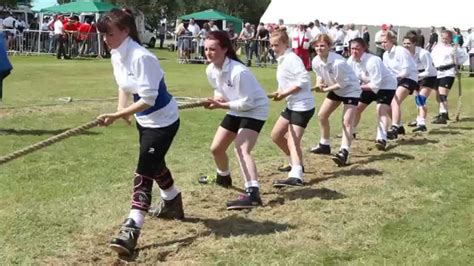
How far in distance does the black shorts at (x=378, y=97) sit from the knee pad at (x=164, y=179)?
16.8ft

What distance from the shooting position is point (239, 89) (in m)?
6.56

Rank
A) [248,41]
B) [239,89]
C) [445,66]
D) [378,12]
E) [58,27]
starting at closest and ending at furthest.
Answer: [239,89], [445,66], [58,27], [248,41], [378,12]

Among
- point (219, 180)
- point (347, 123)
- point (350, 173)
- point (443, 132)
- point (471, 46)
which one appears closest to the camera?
point (219, 180)

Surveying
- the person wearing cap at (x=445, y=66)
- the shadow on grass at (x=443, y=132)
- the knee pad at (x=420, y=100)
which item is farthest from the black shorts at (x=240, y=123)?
the person wearing cap at (x=445, y=66)

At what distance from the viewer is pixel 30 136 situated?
35.3ft

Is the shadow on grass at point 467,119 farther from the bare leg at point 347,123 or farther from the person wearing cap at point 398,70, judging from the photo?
the bare leg at point 347,123

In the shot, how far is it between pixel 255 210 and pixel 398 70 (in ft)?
19.7

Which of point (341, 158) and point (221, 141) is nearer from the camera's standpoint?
point (221, 141)

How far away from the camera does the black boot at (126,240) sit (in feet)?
17.2

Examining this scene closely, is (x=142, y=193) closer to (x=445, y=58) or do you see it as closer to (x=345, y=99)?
(x=345, y=99)

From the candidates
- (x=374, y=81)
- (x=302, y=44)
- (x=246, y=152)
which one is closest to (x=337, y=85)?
(x=374, y=81)

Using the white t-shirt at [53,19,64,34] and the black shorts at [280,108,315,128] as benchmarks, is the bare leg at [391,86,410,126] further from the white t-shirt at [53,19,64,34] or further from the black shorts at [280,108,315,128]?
the white t-shirt at [53,19,64,34]

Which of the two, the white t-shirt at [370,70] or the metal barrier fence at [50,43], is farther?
the metal barrier fence at [50,43]

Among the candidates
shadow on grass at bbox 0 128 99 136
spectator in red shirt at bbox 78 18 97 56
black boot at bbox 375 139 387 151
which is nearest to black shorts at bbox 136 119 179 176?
black boot at bbox 375 139 387 151
